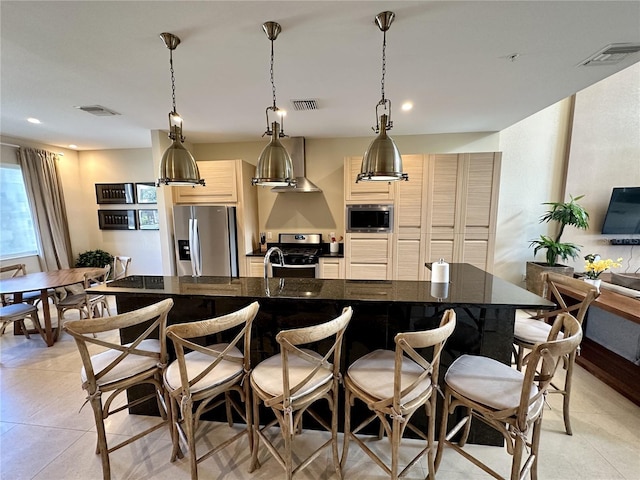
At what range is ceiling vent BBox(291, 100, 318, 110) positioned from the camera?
2.80m

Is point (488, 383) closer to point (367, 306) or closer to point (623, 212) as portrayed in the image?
point (367, 306)

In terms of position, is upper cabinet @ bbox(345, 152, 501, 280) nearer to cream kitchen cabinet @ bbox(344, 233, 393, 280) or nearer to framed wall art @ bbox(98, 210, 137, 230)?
cream kitchen cabinet @ bbox(344, 233, 393, 280)

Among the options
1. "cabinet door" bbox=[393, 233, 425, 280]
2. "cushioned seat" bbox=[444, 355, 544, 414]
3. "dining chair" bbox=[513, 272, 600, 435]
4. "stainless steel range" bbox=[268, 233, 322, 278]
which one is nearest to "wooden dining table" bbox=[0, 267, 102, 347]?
"stainless steel range" bbox=[268, 233, 322, 278]

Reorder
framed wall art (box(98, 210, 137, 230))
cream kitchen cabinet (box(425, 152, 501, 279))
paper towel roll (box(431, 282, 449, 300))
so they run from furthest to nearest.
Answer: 1. framed wall art (box(98, 210, 137, 230))
2. cream kitchen cabinet (box(425, 152, 501, 279))
3. paper towel roll (box(431, 282, 449, 300))

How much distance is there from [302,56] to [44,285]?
11.9 feet

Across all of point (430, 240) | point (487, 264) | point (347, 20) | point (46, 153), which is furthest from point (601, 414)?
point (46, 153)

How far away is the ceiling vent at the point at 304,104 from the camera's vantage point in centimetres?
280

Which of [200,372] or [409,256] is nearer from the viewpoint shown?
[200,372]

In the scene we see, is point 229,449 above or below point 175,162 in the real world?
below

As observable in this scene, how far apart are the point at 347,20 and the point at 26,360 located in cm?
434

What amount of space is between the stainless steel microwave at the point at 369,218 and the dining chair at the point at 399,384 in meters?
2.44

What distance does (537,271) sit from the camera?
13.1ft

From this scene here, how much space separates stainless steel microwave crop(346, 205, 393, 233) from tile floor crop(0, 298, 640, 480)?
246 cm

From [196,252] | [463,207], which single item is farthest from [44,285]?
[463,207]
